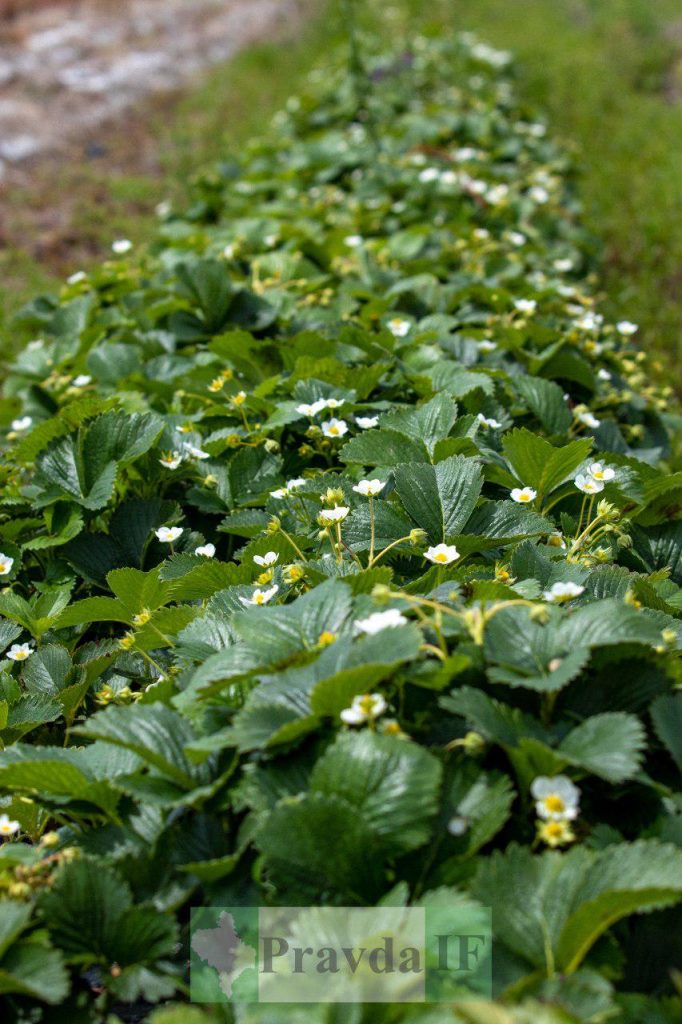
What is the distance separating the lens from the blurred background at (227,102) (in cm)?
491

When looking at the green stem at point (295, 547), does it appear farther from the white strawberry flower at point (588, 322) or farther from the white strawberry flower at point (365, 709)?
the white strawberry flower at point (588, 322)

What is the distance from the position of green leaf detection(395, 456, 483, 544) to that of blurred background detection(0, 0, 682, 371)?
2380 millimetres

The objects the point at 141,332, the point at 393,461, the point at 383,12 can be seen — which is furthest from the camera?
the point at 383,12

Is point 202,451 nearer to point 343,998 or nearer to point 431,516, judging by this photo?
point 431,516

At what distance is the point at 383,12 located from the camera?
824cm

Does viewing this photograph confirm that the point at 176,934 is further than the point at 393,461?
No

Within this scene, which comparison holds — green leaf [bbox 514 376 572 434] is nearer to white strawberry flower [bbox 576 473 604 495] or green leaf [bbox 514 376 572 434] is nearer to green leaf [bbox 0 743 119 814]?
white strawberry flower [bbox 576 473 604 495]

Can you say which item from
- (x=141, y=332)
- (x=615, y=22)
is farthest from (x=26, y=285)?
(x=615, y=22)

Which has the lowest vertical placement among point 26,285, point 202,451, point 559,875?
point 26,285

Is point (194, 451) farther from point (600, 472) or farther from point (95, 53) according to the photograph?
point (95, 53)

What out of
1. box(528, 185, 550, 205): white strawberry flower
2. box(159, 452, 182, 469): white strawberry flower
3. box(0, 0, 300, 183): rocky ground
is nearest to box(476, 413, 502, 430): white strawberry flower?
box(159, 452, 182, 469): white strawberry flower

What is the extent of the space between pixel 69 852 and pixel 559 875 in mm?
649

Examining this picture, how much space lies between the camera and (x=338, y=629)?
56.3 inches

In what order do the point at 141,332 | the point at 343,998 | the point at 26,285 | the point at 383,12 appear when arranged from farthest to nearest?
the point at 383,12 < the point at 26,285 < the point at 141,332 < the point at 343,998
